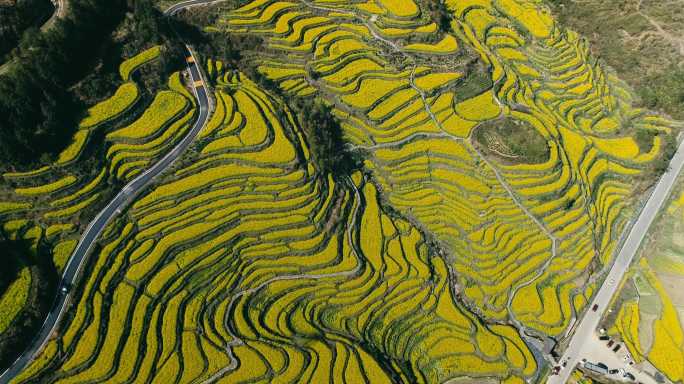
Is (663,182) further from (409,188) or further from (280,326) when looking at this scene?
(280,326)

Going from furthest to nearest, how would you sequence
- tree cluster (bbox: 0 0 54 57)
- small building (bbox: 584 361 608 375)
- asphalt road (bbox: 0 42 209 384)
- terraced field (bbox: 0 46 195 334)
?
small building (bbox: 584 361 608 375), tree cluster (bbox: 0 0 54 57), terraced field (bbox: 0 46 195 334), asphalt road (bbox: 0 42 209 384)

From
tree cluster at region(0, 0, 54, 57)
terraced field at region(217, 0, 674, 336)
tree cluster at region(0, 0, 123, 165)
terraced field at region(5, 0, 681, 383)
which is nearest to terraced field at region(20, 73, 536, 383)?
terraced field at region(5, 0, 681, 383)

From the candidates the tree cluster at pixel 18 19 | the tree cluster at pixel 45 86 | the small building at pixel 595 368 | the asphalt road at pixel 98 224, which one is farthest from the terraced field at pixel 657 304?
the tree cluster at pixel 18 19

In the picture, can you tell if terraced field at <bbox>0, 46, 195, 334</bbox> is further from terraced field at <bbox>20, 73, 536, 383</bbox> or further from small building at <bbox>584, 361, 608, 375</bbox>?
small building at <bbox>584, 361, 608, 375</bbox>

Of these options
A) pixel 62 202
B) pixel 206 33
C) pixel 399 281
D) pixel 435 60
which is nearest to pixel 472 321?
pixel 399 281

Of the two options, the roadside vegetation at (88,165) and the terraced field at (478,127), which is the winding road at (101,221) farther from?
the terraced field at (478,127)

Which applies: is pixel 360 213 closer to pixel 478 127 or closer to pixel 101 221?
pixel 478 127

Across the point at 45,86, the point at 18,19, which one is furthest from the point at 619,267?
the point at 18,19

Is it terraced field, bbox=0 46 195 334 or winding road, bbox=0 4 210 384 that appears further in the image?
terraced field, bbox=0 46 195 334
